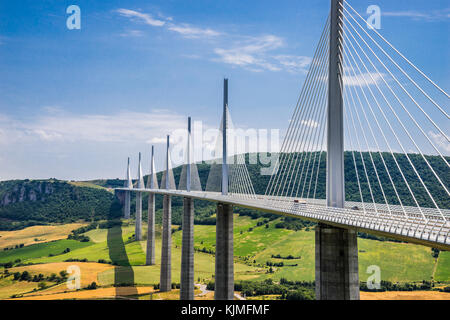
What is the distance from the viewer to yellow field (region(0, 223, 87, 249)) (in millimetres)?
59719

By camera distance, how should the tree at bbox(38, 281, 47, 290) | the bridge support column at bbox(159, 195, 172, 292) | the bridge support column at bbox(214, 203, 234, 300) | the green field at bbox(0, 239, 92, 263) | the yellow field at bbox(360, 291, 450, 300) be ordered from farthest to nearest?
1. the green field at bbox(0, 239, 92, 263)
2. the bridge support column at bbox(159, 195, 172, 292)
3. the tree at bbox(38, 281, 47, 290)
4. the yellow field at bbox(360, 291, 450, 300)
5. the bridge support column at bbox(214, 203, 234, 300)

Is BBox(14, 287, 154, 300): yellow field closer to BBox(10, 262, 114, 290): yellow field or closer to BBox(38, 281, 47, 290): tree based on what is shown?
BBox(38, 281, 47, 290): tree

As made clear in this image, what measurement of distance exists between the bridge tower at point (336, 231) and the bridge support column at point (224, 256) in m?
14.1

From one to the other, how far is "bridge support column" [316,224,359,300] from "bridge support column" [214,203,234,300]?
1415cm

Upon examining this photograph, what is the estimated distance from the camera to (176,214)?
246ft

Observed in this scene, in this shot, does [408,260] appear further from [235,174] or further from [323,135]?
[323,135]

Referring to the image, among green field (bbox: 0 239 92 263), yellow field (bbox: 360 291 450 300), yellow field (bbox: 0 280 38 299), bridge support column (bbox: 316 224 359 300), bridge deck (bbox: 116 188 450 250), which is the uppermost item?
bridge deck (bbox: 116 188 450 250)

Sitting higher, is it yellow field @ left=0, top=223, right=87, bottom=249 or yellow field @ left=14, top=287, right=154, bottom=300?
yellow field @ left=0, top=223, right=87, bottom=249

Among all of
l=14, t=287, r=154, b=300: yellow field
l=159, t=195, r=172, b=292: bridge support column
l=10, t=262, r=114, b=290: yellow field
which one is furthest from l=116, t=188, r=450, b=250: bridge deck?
l=10, t=262, r=114, b=290: yellow field
